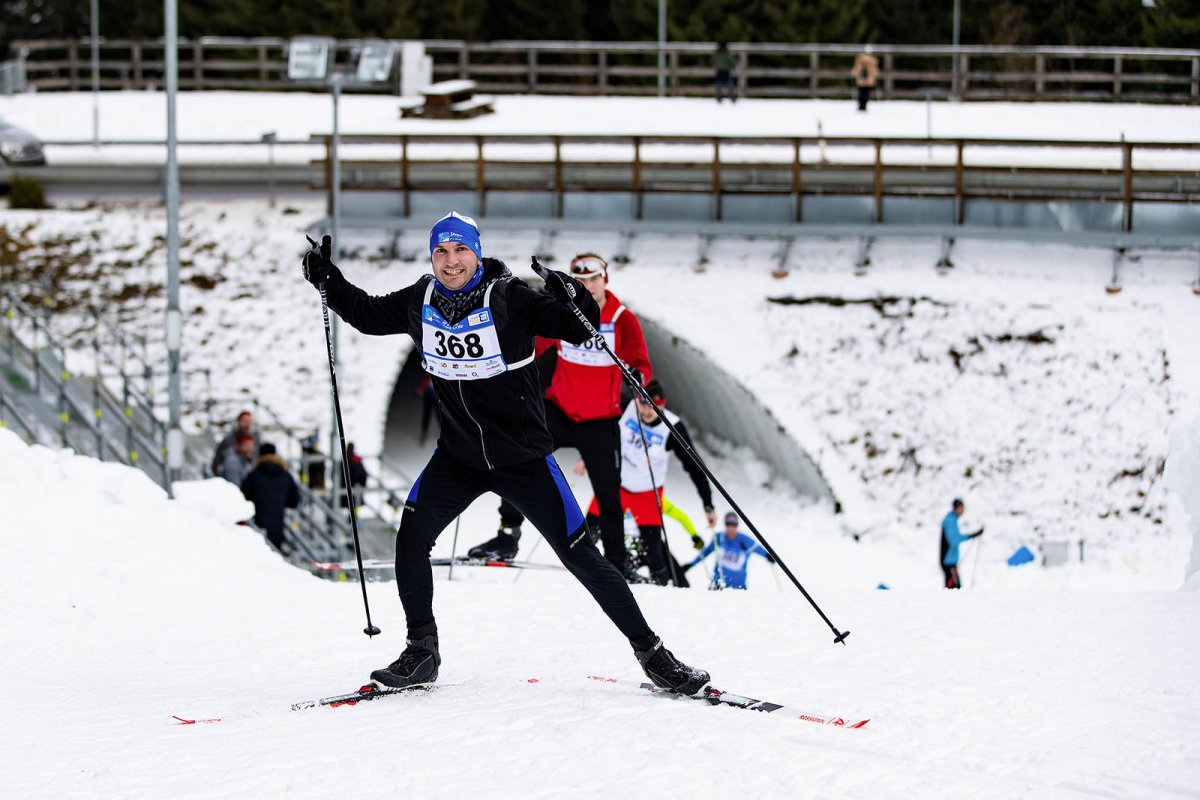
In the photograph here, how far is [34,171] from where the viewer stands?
29.0m

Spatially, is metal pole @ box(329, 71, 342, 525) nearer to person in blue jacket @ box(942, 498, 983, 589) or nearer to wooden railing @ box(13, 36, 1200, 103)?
person in blue jacket @ box(942, 498, 983, 589)

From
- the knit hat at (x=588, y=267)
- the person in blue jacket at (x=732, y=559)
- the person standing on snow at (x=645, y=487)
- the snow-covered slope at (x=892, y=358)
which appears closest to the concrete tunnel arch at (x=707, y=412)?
the snow-covered slope at (x=892, y=358)

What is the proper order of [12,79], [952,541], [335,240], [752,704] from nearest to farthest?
[752,704], [952,541], [335,240], [12,79]

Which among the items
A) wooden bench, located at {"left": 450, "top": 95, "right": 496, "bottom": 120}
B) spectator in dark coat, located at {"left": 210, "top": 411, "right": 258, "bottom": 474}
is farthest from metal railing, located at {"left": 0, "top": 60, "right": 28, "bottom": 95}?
spectator in dark coat, located at {"left": 210, "top": 411, "right": 258, "bottom": 474}

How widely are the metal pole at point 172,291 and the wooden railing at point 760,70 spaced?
19.0 m

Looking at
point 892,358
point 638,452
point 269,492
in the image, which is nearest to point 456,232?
point 638,452

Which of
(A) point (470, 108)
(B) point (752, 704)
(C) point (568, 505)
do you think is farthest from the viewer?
(A) point (470, 108)

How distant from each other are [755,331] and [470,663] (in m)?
14.6

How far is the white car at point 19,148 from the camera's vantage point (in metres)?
28.1

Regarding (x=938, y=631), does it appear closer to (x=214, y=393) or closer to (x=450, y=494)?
(x=450, y=494)

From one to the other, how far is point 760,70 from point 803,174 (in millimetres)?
12741

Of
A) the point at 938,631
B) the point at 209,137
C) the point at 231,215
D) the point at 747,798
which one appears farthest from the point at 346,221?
the point at 747,798

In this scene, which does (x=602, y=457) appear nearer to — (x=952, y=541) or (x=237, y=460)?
(x=237, y=460)

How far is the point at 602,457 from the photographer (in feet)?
32.7
